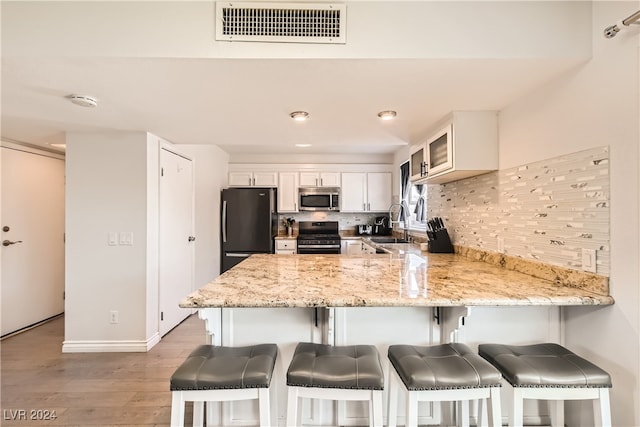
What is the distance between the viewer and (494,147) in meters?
Result: 2.23

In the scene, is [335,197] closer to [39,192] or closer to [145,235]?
[145,235]

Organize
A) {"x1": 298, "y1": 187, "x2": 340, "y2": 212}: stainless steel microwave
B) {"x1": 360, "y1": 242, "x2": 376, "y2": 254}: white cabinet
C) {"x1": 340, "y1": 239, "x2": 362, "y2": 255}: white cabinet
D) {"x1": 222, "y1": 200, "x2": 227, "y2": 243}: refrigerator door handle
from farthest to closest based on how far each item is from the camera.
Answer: {"x1": 298, "y1": 187, "x2": 340, "y2": 212}: stainless steel microwave
{"x1": 340, "y1": 239, "x2": 362, "y2": 255}: white cabinet
{"x1": 222, "y1": 200, "x2": 227, "y2": 243}: refrigerator door handle
{"x1": 360, "y1": 242, "x2": 376, "y2": 254}: white cabinet

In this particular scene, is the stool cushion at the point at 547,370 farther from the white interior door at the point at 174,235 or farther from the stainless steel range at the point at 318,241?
the stainless steel range at the point at 318,241

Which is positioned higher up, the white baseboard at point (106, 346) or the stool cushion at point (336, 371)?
the stool cushion at point (336, 371)

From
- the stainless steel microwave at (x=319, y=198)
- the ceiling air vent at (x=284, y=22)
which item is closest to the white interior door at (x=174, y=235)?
the stainless steel microwave at (x=319, y=198)

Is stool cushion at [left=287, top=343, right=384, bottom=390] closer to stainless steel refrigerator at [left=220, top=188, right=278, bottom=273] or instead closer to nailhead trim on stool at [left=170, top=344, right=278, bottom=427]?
nailhead trim on stool at [left=170, top=344, right=278, bottom=427]

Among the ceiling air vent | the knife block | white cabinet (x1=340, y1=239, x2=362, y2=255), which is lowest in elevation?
white cabinet (x1=340, y1=239, x2=362, y2=255)

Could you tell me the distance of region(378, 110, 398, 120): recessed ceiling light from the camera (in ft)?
7.27

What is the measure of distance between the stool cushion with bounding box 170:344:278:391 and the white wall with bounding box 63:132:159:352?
1840mm

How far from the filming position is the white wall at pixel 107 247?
→ 2822 millimetres

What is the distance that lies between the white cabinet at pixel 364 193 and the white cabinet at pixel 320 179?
16 cm

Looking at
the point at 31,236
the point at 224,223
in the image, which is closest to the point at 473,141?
the point at 224,223

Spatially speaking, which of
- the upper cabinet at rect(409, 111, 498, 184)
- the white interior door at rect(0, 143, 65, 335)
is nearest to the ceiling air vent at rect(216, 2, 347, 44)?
the upper cabinet at rect(409, 111, 498, 184)

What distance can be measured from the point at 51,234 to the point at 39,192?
0.51m
